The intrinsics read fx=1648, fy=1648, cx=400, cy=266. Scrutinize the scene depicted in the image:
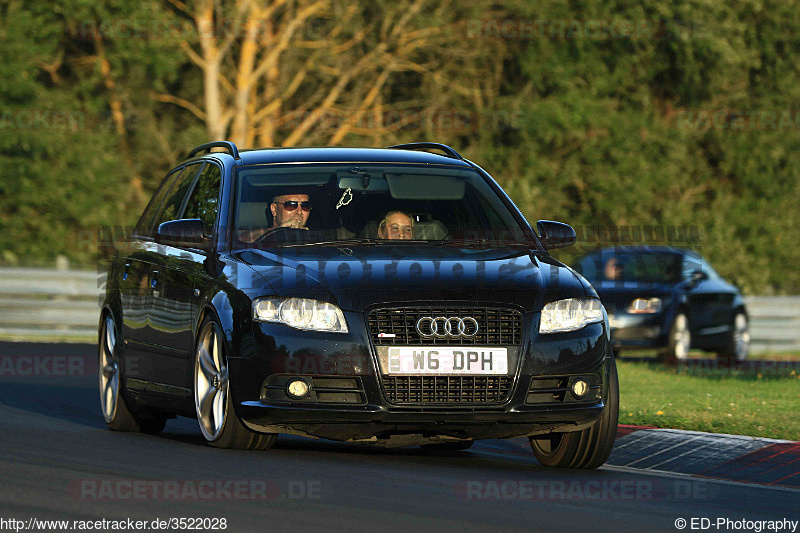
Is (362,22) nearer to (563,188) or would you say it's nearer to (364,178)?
(563,188)

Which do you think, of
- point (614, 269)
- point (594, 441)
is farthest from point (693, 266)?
point (594, 441)

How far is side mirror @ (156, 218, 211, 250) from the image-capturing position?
9688 millimetres

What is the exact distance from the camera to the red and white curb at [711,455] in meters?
9.41

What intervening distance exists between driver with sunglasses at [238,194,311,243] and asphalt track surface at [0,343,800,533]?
1283mm

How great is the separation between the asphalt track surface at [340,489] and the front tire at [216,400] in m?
0.08

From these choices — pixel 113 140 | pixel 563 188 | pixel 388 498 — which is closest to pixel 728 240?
pixel 563 188

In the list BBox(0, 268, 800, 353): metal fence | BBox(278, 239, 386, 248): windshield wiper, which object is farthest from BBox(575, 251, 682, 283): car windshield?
BBox(278, 239, 386, 248): windshield wiper

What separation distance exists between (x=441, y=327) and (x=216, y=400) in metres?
1.45

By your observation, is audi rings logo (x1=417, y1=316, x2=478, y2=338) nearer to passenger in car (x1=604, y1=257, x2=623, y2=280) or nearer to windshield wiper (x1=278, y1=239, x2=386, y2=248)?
windshield wiper (x1=278, y1=239, x2=386, y2=248)

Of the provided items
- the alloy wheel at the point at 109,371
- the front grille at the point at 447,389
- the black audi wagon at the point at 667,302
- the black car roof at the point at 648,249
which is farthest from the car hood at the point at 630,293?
the front grille at the point at 447,389

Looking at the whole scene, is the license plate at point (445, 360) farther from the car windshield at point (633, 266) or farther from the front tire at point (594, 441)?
the car windshield at point (633, 266)

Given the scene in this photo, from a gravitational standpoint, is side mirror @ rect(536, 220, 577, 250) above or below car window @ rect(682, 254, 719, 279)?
above

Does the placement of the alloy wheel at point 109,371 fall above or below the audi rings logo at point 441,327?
below

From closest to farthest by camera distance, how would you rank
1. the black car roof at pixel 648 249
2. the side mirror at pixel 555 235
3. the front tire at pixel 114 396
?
the side mirror at pixel 555 235, the front tire at pixel 114 396, the black car roof at pixel 648 249
